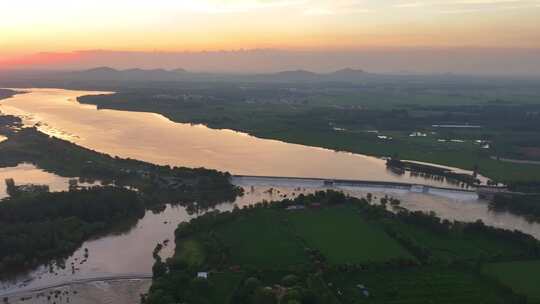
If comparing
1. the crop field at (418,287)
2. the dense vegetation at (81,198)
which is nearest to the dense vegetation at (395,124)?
the dense vegetation at (81,198)

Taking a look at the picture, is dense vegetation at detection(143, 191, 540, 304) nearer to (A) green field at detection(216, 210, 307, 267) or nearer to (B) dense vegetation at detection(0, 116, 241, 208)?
(A) green field at detection(216, 210, 307, 267)

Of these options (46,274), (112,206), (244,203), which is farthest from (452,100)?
(46,274)

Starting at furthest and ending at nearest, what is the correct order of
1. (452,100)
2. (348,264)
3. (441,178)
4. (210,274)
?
(452,100), (441,178), (348,264), (210,274)

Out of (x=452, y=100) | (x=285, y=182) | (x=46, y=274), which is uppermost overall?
(x=452, y=100)

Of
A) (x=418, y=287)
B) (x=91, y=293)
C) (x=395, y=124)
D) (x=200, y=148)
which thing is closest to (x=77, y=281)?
(x=91, y=293)

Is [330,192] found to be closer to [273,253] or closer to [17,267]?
[273,253]
